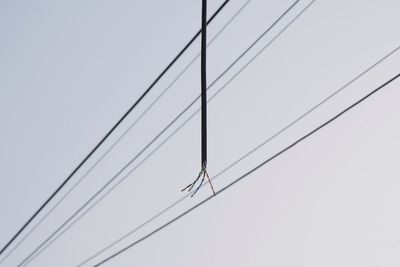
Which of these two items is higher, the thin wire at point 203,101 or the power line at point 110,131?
the power line at point 110,131

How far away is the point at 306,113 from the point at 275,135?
50cm

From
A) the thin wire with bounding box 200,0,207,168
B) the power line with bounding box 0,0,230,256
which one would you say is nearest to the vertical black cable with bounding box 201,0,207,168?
the thin wire with bounding box 200,0,207,168

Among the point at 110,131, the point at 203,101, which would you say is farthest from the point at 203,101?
the point at 110,131

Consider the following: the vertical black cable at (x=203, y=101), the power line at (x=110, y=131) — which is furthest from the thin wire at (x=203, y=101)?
the power line at (x=110, y=131)

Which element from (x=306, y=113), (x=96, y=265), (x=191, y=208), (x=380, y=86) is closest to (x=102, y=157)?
(x=96, y=265)

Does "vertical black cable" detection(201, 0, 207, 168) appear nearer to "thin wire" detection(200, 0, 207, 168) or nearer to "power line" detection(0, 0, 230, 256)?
"thin wire" detection(200, 0, 207, 168)

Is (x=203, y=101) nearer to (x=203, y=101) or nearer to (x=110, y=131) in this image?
(x=203, y=101)

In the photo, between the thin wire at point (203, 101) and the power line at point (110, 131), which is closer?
the thin wire at point (203, 101)

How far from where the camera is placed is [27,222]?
7.99 m

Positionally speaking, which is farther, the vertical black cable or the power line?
the power line

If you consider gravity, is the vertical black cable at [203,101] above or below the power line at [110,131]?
below

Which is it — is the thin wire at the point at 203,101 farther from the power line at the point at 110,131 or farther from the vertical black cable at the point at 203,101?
the power line at the point at 110,131

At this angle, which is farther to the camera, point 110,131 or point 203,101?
point 110,131

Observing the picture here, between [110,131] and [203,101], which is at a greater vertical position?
[110,131]
